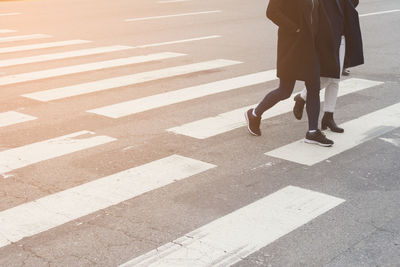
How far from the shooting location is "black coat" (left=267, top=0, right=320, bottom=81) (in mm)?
5750

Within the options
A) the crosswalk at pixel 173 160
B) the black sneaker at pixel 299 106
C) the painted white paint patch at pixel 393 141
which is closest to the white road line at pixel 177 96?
the crosswalk at pixel 173 160

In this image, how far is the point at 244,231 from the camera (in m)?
4.25

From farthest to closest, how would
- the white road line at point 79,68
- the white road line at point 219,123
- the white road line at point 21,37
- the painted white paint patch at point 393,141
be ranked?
the white road line at point 21,37 < the white road line at point 79,68 < the white road line at point 219,123 < the painted white paint patch at point 393,141

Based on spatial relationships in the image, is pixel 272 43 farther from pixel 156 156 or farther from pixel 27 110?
pixel 156 156

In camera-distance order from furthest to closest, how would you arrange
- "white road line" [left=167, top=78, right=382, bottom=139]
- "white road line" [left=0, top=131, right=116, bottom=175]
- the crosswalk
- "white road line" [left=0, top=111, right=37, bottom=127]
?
1. "white road line" [left=0, top=111, right=37, bottom=127]
2. "white road line" [left=167, top=78, right=382, bottom=139]
3. "white road line" [left=0, top=131, right=116, bottom=175]
4. the crosswalk

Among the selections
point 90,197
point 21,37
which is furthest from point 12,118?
point 21,37

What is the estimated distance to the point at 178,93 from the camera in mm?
8375

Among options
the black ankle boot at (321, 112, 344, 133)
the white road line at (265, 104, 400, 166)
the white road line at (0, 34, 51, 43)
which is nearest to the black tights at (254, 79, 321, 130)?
the white road line at (265, 104, 400, 166)

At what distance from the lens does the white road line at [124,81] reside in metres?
8.34

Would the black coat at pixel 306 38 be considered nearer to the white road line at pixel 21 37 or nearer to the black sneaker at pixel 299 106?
the black sneaker at pixel 299 106

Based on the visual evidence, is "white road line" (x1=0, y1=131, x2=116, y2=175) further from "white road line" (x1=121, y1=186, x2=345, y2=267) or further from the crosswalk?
"white road line" (x1=121, y1=186, x2=345, y2=267)

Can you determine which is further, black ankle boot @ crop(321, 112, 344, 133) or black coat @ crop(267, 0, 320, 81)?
black ankle boot @ crop(321, 112, 344, 133)

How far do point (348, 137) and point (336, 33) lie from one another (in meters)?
1.08

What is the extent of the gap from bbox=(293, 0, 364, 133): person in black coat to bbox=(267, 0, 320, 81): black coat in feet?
0.62
